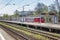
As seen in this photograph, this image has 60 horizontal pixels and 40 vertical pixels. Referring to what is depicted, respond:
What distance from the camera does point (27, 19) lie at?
69.6 metres

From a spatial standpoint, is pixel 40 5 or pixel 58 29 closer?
pixel 58 29

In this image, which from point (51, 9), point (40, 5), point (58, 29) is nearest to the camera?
point (58, 29)

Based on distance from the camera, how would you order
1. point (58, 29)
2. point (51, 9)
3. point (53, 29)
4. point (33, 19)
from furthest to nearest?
point (51, 9)
point (33, 19)
point (53, 29)
point (58, 29)

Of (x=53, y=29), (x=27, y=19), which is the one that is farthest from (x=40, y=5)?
(x=53, y=29)

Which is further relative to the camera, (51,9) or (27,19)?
(51,9)

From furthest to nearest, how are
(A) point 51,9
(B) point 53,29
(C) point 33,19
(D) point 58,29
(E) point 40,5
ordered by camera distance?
(E) point 40,5 → (A) point 51,9 → (C) point 33,19 → (B) point 53,29 → (D) point 58,29

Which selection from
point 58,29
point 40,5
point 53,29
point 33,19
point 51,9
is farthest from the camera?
point 40,5

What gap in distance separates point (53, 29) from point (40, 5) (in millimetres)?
107666

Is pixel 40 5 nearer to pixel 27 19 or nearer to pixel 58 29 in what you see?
pixel 27 19

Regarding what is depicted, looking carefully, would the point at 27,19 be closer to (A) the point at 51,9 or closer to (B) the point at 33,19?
(B) the point at 33,19

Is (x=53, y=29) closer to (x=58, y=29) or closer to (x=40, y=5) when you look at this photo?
(x=58, y=29)

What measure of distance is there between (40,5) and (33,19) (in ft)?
226

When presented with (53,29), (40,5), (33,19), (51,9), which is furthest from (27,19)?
(40,5)

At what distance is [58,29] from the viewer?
81.6ft
